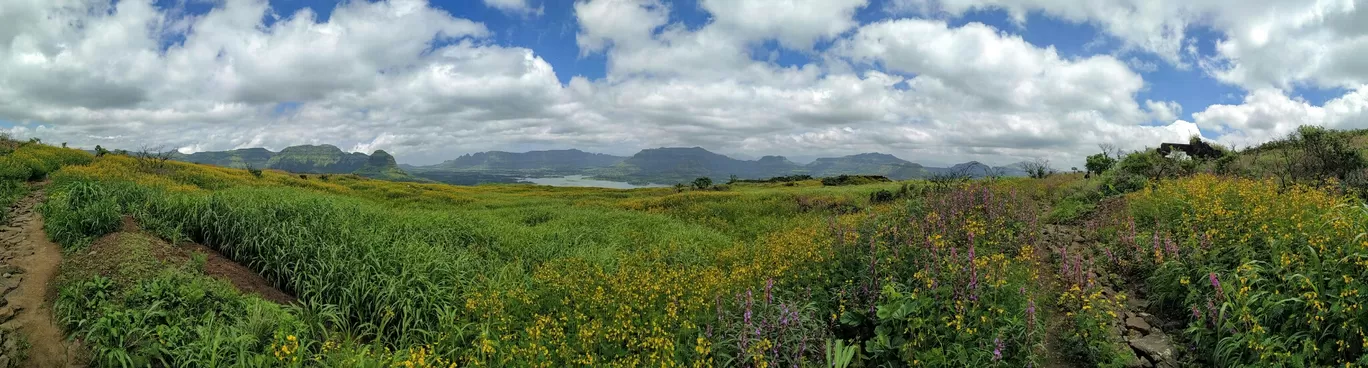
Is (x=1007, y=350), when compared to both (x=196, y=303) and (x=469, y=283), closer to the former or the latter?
(x=469, y=283)

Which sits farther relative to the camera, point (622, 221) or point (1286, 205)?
point (622, 221)

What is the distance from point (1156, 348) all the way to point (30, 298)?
15.5 m

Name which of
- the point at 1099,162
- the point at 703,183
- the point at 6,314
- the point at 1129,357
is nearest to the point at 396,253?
the point at 6,314

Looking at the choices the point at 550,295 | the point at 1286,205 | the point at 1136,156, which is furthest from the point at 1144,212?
the point at 1136,156

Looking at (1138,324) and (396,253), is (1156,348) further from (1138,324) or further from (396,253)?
(396,253)

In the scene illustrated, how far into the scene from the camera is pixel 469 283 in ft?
35.7

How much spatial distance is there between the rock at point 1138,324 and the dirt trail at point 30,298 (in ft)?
44.3

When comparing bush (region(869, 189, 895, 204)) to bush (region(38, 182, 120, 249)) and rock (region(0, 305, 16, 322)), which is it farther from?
rock (region(0, 305, 16, 322))

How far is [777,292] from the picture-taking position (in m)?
8.70

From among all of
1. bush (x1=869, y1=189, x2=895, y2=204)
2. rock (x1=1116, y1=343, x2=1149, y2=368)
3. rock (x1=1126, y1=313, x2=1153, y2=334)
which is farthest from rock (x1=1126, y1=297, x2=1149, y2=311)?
bush (x1=869, y1=189, x2=895, y2=204)

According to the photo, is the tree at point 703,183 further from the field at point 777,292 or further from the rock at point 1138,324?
the rock at point 1138,324

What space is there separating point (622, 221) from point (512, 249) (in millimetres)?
8082

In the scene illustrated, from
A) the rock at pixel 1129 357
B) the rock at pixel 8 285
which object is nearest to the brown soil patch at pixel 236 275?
the rock at pixel 8 285

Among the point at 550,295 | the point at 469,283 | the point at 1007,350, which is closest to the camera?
the point at 1007,350
